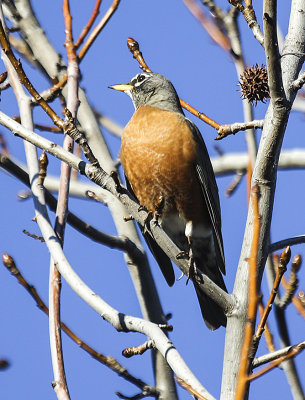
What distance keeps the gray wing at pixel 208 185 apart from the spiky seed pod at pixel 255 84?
1.38 m

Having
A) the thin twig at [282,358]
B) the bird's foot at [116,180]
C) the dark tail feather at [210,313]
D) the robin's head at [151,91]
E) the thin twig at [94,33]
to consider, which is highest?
the robin's head at [151,91]

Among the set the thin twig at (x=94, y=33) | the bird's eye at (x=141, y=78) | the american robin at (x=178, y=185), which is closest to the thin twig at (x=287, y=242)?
the american robin at (x=178, y=185)

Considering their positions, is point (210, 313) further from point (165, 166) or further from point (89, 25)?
point (89, 25)

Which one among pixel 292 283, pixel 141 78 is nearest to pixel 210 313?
pixel 292 283

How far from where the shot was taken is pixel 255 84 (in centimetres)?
318

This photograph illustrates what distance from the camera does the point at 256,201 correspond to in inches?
76.9

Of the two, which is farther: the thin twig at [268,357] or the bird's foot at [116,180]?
the bird's foot at [116,180]

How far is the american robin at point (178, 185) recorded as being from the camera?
456 centimetres

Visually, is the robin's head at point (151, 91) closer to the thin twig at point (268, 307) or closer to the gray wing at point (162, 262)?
the gray wing at point (162, 262)

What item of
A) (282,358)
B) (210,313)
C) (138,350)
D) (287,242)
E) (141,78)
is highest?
(141,78)


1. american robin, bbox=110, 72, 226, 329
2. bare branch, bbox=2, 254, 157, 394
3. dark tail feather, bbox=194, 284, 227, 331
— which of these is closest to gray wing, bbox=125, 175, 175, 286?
american robin, bbox=110, 72, 226, 329

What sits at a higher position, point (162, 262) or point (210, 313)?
point (162, 262)

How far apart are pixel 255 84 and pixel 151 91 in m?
2.53

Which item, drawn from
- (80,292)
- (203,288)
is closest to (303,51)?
(203,288)
